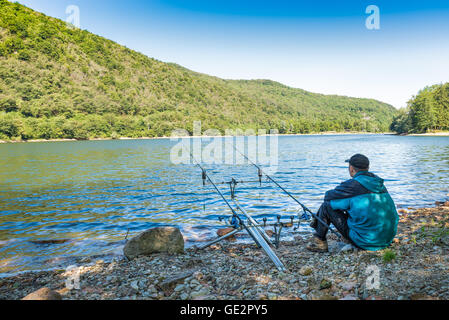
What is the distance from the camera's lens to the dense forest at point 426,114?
118 metres

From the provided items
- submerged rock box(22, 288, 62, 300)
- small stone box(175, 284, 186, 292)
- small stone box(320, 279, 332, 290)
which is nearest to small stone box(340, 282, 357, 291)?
small stone box(320, 279, 332, 290)

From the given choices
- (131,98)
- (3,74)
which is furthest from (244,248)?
(131,98)

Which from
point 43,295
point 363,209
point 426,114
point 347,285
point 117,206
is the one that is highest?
point 426,114

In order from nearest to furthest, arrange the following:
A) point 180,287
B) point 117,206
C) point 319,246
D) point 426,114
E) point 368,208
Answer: point 180,287 < point 368,208 < point 319,246 < point 117,206 < point 426,114

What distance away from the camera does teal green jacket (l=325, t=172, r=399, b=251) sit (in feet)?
16.9

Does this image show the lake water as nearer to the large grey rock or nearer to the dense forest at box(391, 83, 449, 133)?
the large grey rock

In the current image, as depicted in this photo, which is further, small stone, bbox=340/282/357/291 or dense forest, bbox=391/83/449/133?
dense forest, bbox=391/83/449/133

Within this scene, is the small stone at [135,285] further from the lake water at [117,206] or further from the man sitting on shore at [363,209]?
the man sitting on shore at [363,209]

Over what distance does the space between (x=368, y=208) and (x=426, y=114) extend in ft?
467

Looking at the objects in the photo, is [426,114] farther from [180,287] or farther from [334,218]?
[180,287]

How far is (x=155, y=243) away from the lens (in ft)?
22.0

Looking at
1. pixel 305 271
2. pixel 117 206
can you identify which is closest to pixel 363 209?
pixel 305 271

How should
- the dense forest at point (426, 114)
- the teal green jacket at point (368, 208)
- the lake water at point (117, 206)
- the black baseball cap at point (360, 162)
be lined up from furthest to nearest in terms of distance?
the dense forest at point (426, 114), the lake water at point (117, 206), the black baseball cap at point (360, 162), the teal green jacket at point (368, 208)

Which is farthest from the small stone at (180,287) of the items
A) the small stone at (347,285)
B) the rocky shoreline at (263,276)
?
the small stone at (347,285)
